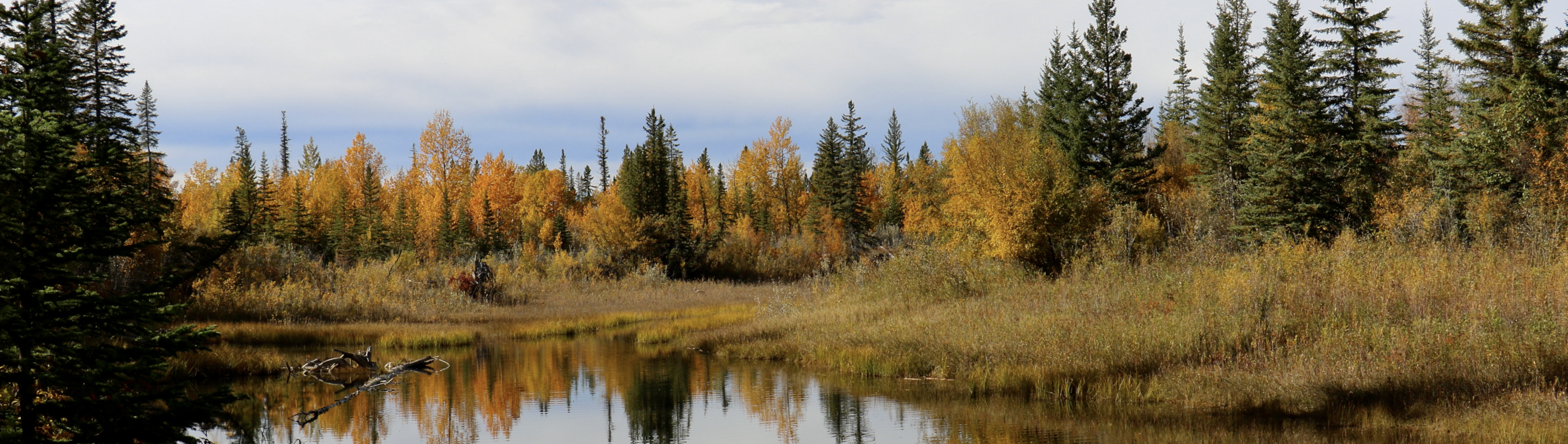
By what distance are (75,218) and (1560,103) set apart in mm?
40463

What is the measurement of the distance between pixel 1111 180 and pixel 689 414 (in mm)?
28929

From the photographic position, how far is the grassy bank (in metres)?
10.9

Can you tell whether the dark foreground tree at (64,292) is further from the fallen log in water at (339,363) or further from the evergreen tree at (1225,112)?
the evergreen tree at (1225,112)

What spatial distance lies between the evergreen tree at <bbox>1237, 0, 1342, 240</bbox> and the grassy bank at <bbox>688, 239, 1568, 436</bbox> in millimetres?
12337

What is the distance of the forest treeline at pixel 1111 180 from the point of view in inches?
976

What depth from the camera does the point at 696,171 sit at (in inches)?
3083

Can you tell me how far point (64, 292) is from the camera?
602 centimetres

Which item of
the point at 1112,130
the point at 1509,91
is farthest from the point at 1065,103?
the point at 1509,91

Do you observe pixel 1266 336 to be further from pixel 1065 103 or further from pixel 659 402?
pixel 1065 103

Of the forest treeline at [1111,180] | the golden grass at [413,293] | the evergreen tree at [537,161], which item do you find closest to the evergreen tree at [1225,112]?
the forest treeline at [1111,180]

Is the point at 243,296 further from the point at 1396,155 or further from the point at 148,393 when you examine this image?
the point at 1396,155

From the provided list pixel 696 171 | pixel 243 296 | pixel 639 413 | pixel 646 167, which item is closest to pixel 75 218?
pixel 639 413

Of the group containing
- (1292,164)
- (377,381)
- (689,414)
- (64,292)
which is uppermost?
(1292,164)

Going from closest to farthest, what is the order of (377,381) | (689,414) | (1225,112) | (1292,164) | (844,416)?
(844,416)
(689,414)
(377,381)
(1292,164)
(1225,112)
